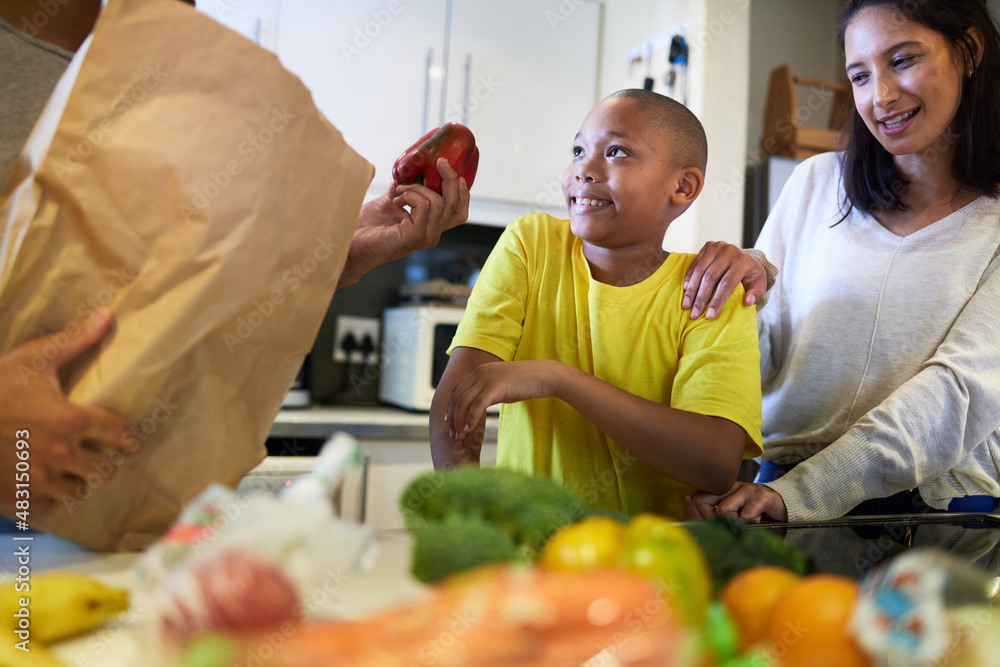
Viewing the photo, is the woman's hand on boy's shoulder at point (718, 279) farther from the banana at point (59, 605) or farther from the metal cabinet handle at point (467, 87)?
the metal cabinet handle at point (467, 87)

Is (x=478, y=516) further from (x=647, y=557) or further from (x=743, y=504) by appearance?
(x=743, y=504)

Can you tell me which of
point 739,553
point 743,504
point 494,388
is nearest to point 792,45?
point 743,504

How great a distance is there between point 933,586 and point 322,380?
7.37 ft

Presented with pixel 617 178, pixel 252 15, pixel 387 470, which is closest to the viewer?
pixel 617 178

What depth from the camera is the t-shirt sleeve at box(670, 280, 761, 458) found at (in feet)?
2.91

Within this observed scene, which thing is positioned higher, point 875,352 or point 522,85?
point 522,85

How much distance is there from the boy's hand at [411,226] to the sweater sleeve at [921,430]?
52 cm

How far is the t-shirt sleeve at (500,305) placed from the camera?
3.37 ft

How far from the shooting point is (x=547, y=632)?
30cm

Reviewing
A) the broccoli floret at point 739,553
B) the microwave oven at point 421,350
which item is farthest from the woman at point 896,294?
the microwave oven at point 421,350

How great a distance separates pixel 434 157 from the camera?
3.05ft

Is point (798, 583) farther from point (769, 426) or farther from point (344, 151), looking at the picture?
point (769, 426)

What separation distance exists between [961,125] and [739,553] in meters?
0.96

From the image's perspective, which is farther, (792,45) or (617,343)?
(792,45)
